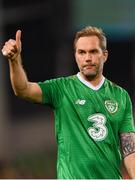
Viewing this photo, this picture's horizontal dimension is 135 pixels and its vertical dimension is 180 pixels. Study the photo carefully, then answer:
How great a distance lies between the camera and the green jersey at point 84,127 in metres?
7.82

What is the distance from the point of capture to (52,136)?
1992cm

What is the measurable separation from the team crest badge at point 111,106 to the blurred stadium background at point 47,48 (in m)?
10.7

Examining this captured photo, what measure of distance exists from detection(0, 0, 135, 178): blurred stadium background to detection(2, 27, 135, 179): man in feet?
35.0

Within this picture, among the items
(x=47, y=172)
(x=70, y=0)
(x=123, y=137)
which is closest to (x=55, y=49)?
(x=70, y=0)

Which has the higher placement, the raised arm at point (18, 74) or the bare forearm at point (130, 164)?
the raised arm at point (18, 74)

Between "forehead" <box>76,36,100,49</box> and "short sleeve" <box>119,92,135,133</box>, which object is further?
"short sleeve" <box>119,92,135,133</box>

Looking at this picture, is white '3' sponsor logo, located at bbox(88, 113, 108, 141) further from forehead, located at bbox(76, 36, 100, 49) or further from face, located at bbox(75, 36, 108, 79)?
forehead, located at bbox(76, 36, 100, 49)

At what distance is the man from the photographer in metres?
7.82

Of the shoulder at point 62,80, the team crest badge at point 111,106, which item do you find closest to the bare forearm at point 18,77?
the shoulder at point 62,80

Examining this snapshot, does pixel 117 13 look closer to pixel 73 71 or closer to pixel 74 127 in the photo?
pixel 73 71

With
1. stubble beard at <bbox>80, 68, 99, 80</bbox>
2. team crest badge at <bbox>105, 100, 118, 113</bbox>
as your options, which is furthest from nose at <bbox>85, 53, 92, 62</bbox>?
team crest badge at <bbox>105, 100, 118, 113</bbox>

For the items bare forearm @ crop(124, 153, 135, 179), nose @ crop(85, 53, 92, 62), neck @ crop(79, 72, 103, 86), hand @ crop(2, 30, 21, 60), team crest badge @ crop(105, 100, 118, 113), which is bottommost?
bare forearm @ crop(124, 153, 135, 179)

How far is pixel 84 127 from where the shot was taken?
25.7 feet

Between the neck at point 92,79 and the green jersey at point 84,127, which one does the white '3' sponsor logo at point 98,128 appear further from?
the neck at point 92,79
